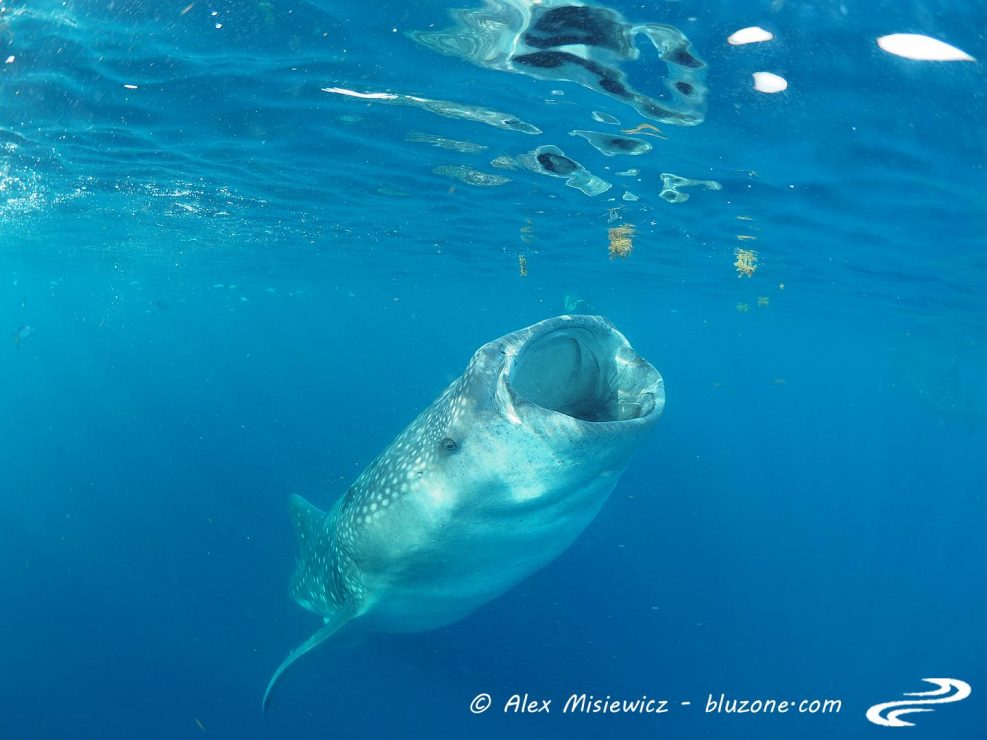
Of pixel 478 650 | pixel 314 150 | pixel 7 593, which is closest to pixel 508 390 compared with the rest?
pixel 478 650

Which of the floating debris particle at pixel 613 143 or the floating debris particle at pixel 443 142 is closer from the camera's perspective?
the floating debris particle at pixel 613 143

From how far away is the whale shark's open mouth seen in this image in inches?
134

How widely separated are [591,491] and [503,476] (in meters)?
0.68

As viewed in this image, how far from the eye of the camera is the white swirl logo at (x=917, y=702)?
40.7 feet

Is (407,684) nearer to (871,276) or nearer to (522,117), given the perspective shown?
(522,117)

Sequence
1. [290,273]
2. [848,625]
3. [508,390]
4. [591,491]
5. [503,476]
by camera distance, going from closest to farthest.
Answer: [508,390] → [503,476] → [591,491] → [848,625] → [290,273]

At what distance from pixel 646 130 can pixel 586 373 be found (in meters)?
7.24

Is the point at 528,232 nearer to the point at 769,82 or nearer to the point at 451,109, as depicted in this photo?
the point at 451,109

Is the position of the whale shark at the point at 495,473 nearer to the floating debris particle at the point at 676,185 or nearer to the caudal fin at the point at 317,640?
the caudal fin at the point at 317,640

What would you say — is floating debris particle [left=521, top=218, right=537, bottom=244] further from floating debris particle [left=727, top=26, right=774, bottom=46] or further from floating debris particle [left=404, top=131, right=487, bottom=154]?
floating debris particle [left=727, top=26, right=774, bottom=46]

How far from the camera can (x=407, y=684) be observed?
422 inches

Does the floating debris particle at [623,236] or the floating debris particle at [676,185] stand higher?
the floating debris particle at [676,185]

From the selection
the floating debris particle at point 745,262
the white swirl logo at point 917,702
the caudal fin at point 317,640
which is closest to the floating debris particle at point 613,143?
the caudal fin at point 317,640

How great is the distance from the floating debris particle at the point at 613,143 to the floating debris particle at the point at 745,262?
967 cm
